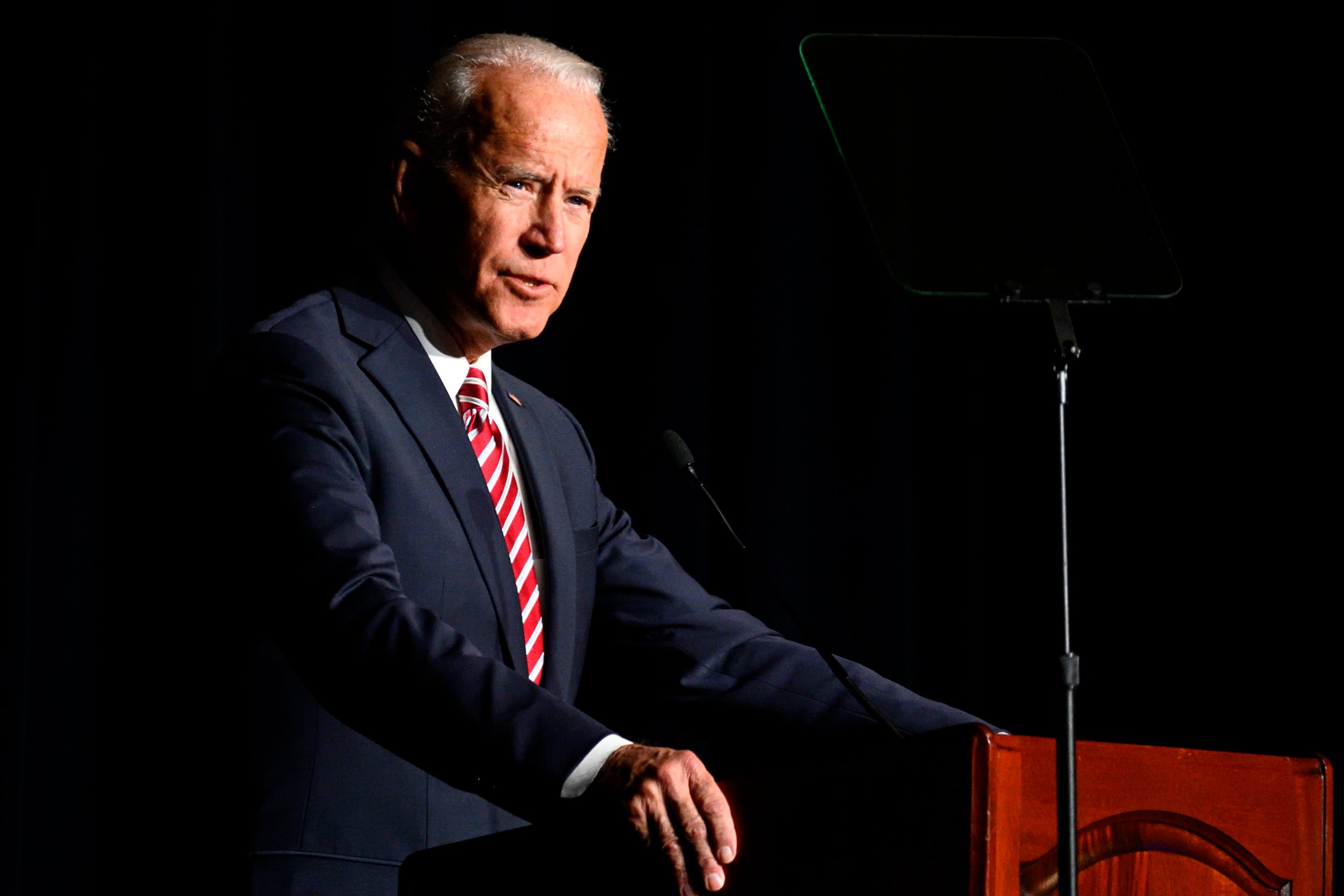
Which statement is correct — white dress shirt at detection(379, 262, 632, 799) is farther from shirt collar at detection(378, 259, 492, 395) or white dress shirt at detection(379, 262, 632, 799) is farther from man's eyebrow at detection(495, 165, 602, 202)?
man's eyebrow at detection(495, 165, 602, 202)

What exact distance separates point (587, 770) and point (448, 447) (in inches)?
23.4

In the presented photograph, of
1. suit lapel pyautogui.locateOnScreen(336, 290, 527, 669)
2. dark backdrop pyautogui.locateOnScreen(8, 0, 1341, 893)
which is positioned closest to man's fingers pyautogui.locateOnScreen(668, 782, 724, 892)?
suit lapel pyautogui.locateOnScreen(336, 290, 527, 669)

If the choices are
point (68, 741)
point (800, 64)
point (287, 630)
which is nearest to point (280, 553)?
point (287, 630)

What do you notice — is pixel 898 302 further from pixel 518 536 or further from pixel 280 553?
pixel 280 553

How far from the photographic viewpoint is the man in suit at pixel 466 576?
1.28 m

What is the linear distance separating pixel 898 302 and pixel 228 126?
134cm

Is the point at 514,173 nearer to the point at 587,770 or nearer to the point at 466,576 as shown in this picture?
the point at 466,576

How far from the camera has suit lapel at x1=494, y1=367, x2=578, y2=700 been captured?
180cm

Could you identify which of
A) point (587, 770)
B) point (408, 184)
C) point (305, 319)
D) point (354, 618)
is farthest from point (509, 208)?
point (587, 770)

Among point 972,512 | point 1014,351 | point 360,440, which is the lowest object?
point 360,440

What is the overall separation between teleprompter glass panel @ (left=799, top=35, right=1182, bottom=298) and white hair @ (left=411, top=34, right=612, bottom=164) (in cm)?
43

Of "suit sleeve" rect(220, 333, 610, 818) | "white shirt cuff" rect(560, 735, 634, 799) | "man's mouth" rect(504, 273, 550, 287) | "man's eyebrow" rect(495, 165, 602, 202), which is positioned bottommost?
"white shirt cuff" rect(560, 735, 634, 799)

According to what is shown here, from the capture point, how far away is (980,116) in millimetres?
1644

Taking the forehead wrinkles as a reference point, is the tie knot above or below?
below
